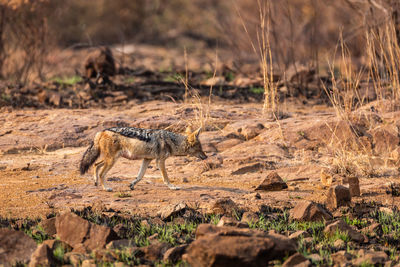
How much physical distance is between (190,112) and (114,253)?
5583 millimetres

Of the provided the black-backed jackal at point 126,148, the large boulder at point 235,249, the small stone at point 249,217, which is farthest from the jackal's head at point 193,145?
the large boulder at point 235,249

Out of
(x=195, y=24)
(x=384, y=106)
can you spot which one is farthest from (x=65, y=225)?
(x=195, y=24)

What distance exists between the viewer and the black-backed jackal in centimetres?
744

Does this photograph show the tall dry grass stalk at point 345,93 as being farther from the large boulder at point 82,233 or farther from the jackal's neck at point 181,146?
the large boulder at point 82,233

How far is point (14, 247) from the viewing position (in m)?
4.97

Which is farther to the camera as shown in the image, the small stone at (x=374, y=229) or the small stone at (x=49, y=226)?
the small stone at (x=374, y=229)

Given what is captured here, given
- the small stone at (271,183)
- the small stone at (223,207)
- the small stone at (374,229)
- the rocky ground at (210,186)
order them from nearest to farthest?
1. the rocky ground at (210,186)
2. the small stone at (374,229)
3. the small stone at (223,207)
4. the small stone at (271,183)

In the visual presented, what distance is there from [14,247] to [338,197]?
12.2 feet

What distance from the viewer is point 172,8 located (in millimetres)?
28828

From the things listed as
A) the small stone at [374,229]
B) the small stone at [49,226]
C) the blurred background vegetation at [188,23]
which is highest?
the blurred background vegetation at [188,23]

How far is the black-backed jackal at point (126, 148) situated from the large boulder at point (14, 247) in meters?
2.38

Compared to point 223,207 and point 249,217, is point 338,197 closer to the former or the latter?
point 249,217

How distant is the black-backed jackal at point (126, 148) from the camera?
24.4 ft

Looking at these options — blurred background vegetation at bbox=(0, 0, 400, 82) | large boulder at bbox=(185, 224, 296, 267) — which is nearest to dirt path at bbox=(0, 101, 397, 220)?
large boulder at bbox=(185, 224, 296, 267)
